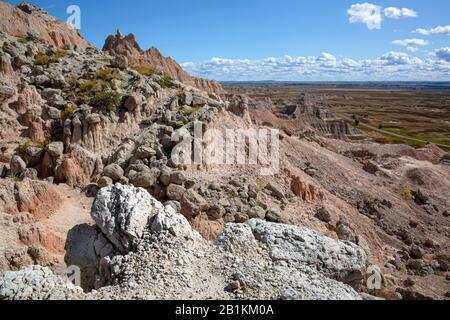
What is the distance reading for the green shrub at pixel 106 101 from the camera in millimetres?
20328

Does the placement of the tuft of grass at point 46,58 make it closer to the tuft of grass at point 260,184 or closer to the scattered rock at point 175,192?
the scattered rock at point 175,192

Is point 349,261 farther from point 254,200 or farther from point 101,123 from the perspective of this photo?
point 101,123

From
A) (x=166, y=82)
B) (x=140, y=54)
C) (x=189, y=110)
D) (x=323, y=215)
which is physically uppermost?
(x=140, y=54)

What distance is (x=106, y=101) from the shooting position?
20.4 meters

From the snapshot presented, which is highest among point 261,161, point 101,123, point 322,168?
point 101,123

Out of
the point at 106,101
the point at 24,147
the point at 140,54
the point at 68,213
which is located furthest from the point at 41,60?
the point at 140,54

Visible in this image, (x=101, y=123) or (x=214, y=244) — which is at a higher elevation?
(x=101, y=123)

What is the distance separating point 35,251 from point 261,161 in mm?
12221

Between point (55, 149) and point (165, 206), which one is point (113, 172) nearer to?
point (55, 149)
